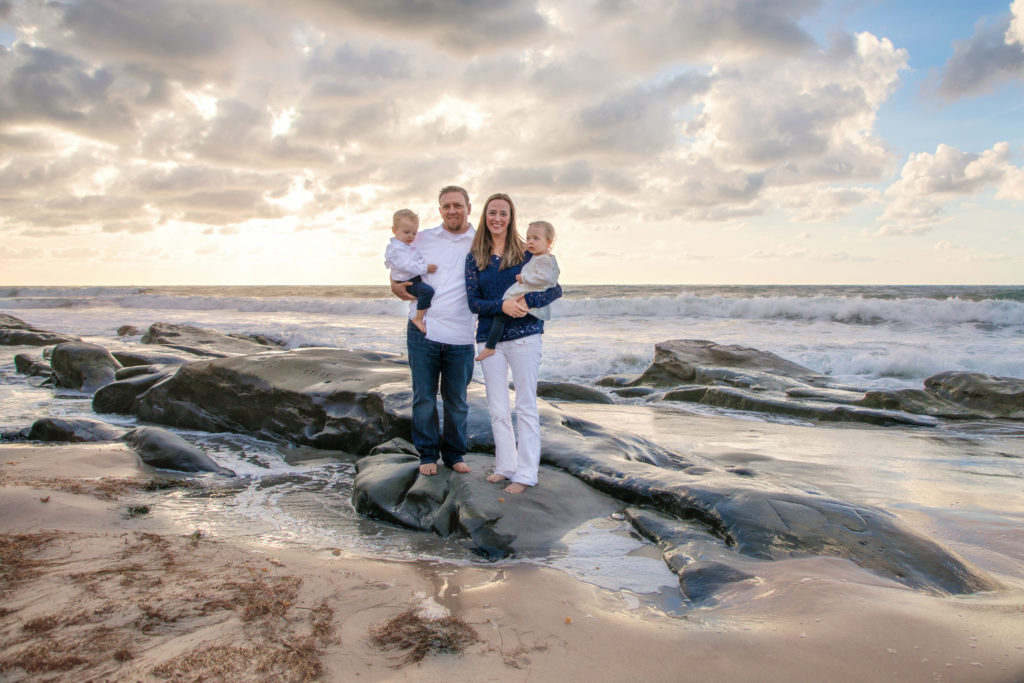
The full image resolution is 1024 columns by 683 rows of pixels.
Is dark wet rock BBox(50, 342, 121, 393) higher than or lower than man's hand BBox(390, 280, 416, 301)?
lower

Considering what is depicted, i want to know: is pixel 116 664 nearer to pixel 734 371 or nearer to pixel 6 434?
pixel 6 434

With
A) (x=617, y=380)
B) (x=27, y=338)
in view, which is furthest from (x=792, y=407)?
(x=27, y=338)

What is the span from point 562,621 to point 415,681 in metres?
0.72

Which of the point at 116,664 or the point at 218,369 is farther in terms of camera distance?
the point at 218,369

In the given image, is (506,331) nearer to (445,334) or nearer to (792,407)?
(445,334)

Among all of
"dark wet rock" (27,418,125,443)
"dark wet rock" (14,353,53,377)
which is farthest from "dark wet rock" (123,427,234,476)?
"dark wet rock" (14,353,53,377)

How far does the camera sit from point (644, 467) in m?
4.51

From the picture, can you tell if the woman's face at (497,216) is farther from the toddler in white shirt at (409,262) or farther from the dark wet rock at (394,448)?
the dark wet rock at (394,448)

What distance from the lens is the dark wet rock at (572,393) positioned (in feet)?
32.5

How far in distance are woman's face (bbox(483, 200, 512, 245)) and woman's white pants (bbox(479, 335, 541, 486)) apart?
0.71m

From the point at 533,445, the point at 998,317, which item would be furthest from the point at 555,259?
the point at 998,317

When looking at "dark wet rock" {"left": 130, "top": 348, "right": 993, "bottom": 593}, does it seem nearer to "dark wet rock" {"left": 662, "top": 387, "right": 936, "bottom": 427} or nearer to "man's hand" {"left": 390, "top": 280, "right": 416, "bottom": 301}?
"man's hand" {"left": 390, "top": 280, "right": 416, "bottom": 301}

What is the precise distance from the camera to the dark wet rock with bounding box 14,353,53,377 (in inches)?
411

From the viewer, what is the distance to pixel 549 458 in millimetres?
4793
